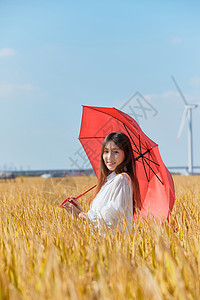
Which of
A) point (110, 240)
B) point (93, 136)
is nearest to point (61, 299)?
point (110, 240)

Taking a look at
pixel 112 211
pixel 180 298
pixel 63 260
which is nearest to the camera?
pixel 180 298

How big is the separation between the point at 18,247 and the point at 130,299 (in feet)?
3.51

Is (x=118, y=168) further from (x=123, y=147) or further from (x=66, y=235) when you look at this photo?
(x=66, y=235)

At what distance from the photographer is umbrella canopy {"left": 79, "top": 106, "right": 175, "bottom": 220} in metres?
3.31

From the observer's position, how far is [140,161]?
3816 millimetres

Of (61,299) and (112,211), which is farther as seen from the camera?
(112,211)

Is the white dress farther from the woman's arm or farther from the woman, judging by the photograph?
the woman's arm

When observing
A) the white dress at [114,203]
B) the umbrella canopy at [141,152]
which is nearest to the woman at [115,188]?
the white dress at [114,203]

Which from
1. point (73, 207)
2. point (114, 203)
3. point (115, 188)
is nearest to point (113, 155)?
point (115, 188)

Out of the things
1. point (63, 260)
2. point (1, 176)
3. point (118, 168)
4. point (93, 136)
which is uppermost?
point (93, 136)

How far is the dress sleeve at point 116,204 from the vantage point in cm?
293

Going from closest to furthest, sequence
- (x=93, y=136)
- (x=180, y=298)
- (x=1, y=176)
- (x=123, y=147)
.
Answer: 1. (x=180, y=298)
2. (x=123, y=147)
3. (x=93, y=136)
4. (x=1, y=176)

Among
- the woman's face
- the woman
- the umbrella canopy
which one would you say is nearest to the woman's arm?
the woman

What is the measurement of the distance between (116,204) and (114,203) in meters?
0.02
